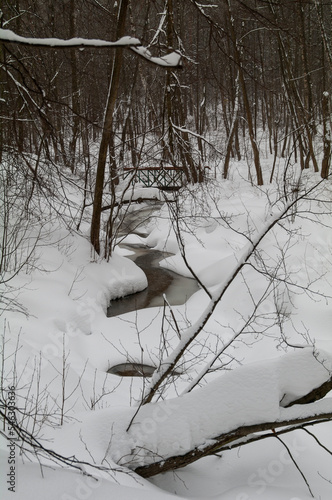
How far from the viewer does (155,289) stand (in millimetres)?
9844

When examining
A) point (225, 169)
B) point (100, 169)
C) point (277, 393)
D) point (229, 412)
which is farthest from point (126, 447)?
point (225, 169)

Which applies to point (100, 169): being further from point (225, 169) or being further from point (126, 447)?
point (225, 169)

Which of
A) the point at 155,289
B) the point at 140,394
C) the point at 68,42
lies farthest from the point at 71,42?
the point at 155,289

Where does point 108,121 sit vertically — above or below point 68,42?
above

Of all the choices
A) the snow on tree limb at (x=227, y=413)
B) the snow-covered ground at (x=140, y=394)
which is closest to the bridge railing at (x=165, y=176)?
the snow-covered ground at (x=140, y=394)

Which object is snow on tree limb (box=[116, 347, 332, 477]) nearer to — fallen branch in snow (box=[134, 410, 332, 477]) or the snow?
fallen branch in snow (box=[134, 410, 332, 477])

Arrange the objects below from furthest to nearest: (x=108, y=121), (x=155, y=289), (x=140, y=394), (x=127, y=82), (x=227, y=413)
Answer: (x=127, y=82)
(x=155, y=289)
(x=108, y=121)
(x=140, y=394)
(x=227, y=413)

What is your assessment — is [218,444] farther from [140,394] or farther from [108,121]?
[108,121]

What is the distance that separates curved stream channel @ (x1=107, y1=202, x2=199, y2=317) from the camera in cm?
893

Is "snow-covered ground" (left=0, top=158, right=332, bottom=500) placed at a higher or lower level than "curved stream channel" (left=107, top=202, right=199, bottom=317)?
higher

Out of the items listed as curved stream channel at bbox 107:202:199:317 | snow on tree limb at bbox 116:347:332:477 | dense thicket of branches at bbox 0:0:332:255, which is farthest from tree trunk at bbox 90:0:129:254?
snow on tree limb at bbox 116:347:332:477

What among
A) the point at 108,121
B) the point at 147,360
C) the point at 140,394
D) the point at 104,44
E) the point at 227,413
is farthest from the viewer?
the point at 108,121

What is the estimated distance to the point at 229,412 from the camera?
131 inches

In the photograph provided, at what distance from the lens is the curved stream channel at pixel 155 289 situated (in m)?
8.93
